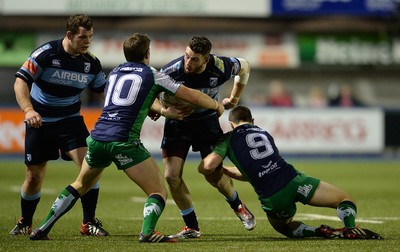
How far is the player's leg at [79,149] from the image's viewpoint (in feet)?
32.0

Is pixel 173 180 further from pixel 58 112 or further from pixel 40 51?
pixel 40 51

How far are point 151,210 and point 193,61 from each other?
1697 millimetres

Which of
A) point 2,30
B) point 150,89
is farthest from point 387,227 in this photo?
point 2,30

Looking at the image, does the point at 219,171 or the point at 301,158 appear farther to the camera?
the point at 301,158

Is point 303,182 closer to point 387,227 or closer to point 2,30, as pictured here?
point 387,227

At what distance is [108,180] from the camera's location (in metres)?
18.8

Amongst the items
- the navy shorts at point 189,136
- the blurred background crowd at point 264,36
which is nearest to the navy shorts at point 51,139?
the navy shorts at point 189,136

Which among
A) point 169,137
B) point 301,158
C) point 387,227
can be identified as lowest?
point 301,158

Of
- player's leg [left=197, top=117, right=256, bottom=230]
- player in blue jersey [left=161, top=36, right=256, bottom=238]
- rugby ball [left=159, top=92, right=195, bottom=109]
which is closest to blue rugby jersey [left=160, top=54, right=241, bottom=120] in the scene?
player in blue jersey [left=161, top=36, right=256, bottom=238]

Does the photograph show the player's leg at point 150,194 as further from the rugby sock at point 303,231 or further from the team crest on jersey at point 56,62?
the team crest on jersey at point 56,62

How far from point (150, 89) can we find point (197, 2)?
63.7 ft

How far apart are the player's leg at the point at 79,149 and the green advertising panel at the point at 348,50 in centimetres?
1994

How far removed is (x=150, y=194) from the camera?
8.59 meters

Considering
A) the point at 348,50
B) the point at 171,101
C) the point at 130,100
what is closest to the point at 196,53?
the point at 171,101
